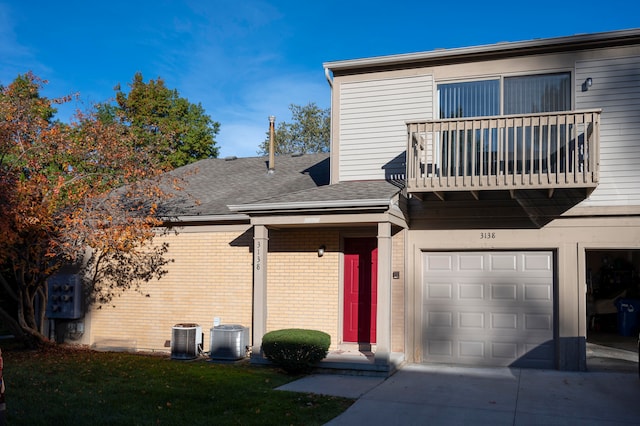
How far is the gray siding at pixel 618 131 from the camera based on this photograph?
34.7 feet

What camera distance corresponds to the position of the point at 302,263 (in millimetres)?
12438

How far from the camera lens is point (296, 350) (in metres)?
10.2

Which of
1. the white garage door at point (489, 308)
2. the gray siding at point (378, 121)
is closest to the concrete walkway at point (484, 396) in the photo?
the white garage door at point (489, 308)

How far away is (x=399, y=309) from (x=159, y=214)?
5.92 m

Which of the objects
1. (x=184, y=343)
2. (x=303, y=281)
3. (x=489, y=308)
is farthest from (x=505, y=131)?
(x=184, y=343)

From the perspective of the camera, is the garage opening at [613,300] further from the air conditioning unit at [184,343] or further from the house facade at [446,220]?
the air conditioning unit at [184,343]

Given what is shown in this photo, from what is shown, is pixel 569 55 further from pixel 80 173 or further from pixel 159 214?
pixel 80 173

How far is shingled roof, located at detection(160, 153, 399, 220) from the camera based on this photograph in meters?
11.0

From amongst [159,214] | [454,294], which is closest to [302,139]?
[159,214]

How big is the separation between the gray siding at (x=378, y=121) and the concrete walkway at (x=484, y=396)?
4.03 meters

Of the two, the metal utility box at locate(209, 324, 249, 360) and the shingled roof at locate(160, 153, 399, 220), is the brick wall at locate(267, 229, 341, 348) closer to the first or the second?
the metal utility box at locate(209, 324, 249, 360)

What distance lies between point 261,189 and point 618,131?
25.9 ft

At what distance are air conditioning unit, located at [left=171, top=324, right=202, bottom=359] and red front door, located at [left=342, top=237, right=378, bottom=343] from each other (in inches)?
120

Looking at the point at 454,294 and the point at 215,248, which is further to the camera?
the point at 215,248
